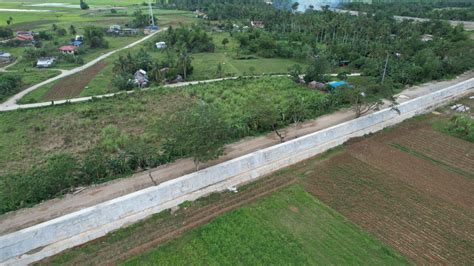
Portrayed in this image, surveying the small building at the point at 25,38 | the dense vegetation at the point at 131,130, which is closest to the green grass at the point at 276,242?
the dense vegetation at the point at 131,130

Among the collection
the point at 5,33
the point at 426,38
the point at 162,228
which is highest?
the point at 5,33

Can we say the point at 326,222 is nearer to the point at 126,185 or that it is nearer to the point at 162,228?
the point at 162,228

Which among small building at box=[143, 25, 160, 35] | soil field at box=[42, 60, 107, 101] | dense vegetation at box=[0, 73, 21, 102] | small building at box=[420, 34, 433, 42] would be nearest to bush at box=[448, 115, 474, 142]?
small building at box=[420, 34, 433, 42]

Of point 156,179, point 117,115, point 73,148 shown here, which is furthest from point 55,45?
point 156,179

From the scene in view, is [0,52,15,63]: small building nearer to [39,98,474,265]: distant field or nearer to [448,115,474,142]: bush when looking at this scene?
[39,98,474,265]: distant field

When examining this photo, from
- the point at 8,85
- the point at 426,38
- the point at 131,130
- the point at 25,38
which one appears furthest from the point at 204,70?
the point at 426,38
